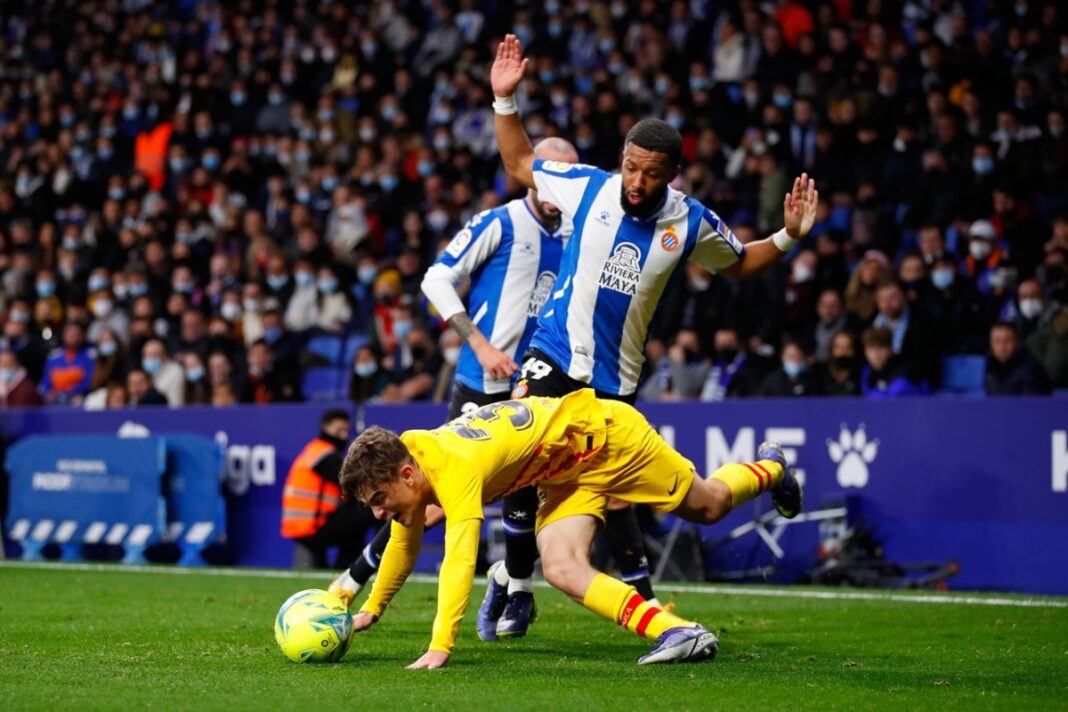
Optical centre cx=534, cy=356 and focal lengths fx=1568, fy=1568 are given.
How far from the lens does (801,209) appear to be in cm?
770

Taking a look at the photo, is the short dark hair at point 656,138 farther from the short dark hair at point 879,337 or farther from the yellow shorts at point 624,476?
the short dark hair at point 879,337

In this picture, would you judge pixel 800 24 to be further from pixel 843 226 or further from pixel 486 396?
pixel 486 396

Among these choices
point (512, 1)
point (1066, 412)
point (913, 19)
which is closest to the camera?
point (1066, 412)

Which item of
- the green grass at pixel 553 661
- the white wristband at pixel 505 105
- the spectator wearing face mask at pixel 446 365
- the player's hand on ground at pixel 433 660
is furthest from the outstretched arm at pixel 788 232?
the spectator wearing face mask at pixel 446 365

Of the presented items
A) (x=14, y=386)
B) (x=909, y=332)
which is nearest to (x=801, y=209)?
(x=909, y=332)

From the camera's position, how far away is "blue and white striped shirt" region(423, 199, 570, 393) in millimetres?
8688

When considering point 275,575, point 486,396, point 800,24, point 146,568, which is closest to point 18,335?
point 146,568

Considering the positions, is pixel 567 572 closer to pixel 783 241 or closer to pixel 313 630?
pixel 313 630

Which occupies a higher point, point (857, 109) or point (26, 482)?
point (857, 109)

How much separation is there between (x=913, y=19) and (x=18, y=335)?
40.7 feet

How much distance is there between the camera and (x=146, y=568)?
48.6 ft

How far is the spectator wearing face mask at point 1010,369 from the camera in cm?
1230

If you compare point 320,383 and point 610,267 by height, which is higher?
point 610,267

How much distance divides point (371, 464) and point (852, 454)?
683 cm
